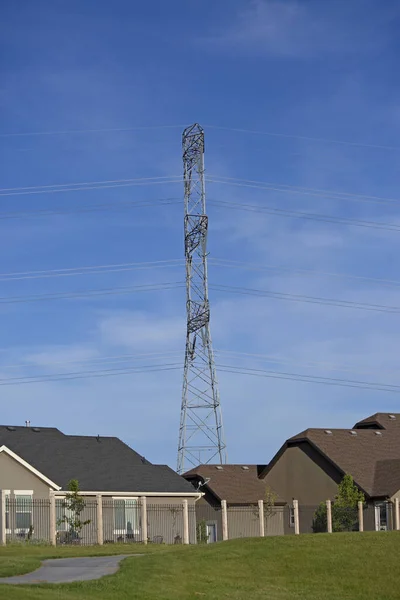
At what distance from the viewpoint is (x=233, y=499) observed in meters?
59.9

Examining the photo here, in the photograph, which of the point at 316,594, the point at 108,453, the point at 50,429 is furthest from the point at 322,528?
the point at 316,594

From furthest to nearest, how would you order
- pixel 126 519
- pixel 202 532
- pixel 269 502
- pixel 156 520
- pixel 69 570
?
pixel 269 502 < pixel 202 532 < pixel 156 520 < pixel 126 519 < pixel 69 570

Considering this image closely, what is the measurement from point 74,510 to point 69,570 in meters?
18.0

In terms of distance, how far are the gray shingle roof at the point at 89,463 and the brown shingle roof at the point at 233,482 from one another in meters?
4.70

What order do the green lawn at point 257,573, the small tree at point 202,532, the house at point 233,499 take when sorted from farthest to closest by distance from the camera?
the house at point 233,499 → the small tree at point 202,532 → the green lawn at point 257,573

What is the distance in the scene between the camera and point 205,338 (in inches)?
2379

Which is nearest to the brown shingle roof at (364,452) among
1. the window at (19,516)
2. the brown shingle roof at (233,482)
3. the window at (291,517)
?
the brown shingle roof at (233,482)

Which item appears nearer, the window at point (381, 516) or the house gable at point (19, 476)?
the house gable at point (19, 476)

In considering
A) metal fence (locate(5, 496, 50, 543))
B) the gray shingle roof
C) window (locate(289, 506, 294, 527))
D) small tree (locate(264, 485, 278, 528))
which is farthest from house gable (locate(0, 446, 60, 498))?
window (locate(289, 506, 294, 527))

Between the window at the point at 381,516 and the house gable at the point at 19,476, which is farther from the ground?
the house gable at the point at 19,476

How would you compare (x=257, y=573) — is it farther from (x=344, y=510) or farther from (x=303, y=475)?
(x=303, y=475)

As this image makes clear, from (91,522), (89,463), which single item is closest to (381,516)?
(89,463)

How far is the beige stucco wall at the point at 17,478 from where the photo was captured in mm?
49062

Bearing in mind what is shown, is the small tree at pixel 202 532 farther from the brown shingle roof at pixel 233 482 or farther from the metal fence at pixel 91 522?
the brown shingle roof at pixel 233 482
